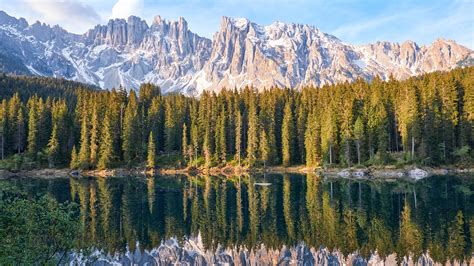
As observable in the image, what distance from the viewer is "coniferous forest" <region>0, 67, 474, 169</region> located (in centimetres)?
8850

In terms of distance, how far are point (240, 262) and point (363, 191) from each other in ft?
120

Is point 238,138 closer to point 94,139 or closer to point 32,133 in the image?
point 94,139

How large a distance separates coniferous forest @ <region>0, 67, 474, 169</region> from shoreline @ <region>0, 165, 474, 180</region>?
83.3 inches

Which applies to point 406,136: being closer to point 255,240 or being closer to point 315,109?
point 315,109

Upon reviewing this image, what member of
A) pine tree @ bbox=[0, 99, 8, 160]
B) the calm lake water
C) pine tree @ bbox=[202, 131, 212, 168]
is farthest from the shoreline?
the calm lake water

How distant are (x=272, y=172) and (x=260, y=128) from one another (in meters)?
15.2

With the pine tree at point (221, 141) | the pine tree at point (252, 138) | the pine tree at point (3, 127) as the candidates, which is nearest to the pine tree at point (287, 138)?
the pine tree at point (252, 138)

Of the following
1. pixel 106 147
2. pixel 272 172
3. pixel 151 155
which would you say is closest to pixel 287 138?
pixel 272 172

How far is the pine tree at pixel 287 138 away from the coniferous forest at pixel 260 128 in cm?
29

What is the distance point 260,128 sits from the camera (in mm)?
112250

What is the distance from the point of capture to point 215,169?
10912 centimetres

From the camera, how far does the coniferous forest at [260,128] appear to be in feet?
290

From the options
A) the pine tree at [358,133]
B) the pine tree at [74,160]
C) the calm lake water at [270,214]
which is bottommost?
the calm lake water at [270,214]

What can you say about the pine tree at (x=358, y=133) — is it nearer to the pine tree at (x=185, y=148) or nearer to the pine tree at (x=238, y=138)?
the pine tree at (x=238, y=138)
